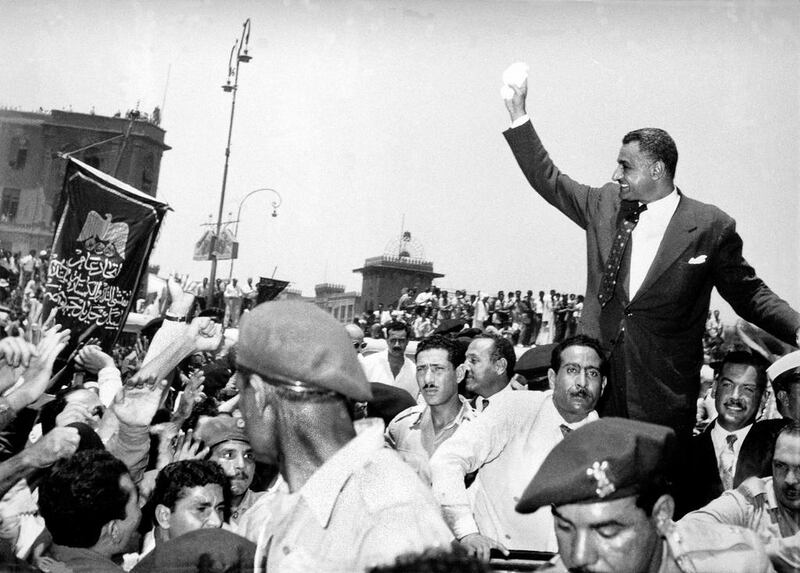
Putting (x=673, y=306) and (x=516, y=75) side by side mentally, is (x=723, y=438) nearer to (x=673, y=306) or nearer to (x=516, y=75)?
(x=673, y=306)

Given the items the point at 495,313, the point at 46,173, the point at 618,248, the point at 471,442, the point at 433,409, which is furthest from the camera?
the point at 46,173

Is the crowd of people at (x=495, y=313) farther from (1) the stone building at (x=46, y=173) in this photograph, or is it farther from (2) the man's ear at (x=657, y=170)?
(1) the stone building at (x=46, y=173)

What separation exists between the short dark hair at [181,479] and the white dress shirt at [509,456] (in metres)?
0.91

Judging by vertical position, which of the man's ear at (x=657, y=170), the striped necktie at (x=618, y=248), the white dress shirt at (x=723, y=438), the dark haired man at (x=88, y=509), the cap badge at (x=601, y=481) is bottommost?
the dark haired man at (x=88, y=509)

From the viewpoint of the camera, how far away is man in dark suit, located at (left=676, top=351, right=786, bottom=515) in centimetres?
368

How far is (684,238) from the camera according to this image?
11.7 ft

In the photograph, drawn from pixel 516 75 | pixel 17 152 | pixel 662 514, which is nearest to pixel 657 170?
pixel 516 75

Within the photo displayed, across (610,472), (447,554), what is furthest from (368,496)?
(610,472)

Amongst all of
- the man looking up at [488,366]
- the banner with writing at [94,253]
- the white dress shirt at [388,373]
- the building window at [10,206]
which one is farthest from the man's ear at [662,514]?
the building window at [10,206]

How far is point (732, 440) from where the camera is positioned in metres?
4.04

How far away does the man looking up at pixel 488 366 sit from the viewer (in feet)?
16.3

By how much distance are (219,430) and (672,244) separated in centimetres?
228

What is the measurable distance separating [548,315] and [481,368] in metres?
12.2

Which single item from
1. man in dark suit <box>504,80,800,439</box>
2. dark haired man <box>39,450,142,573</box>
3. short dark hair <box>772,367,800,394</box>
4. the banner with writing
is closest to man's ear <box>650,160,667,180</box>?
man in dark suit <box>504,80,800,439</box>
